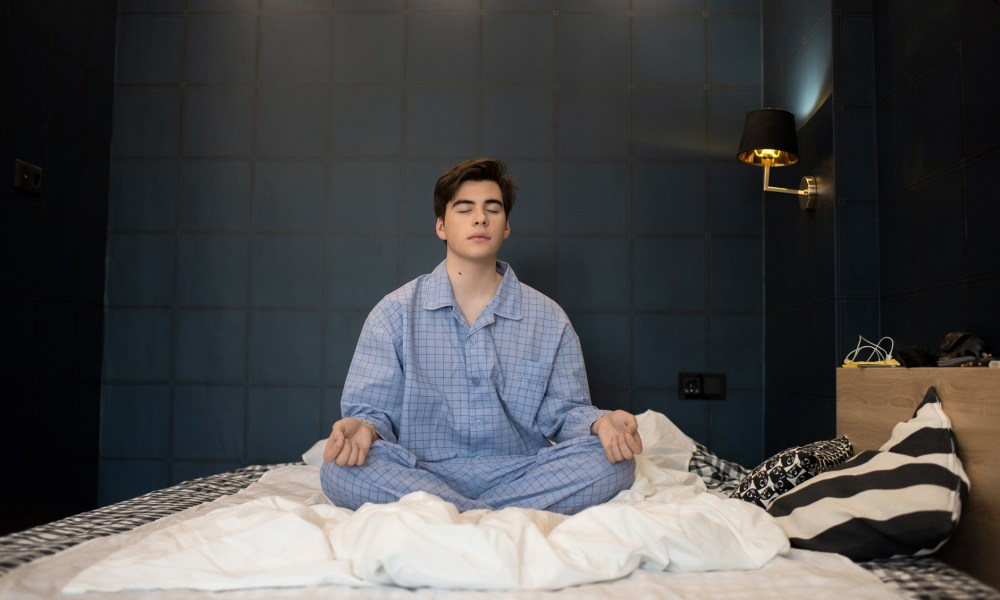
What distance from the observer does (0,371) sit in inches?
112

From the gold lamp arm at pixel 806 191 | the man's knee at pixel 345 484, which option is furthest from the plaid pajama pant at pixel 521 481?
the gold lamp arm at pixel 806 191

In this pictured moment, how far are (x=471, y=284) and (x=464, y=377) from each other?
11.7 inches

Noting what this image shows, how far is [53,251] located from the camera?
3178mm

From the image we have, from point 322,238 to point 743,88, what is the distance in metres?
1.95

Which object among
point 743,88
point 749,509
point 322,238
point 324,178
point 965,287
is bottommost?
point 749,509

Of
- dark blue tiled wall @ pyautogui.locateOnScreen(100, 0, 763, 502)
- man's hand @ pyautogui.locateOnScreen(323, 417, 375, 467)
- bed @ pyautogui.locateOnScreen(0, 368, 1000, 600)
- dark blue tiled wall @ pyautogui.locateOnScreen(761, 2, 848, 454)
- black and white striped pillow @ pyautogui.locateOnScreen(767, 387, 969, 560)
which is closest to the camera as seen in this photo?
bed @ pyautogui.locateOnScreen(0, 368, 1000, 600)

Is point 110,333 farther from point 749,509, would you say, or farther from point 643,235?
point 749,509

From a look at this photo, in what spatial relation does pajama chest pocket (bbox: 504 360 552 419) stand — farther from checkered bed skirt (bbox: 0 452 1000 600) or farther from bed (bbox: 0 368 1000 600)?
bed (bbox: 0 368 1000 600)

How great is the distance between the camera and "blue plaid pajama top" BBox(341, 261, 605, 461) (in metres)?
2.25

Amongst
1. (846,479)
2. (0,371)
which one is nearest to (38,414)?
(0,371)

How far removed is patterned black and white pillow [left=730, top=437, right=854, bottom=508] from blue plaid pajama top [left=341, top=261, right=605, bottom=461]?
0.44m

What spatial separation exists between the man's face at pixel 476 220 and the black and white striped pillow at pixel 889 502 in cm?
110

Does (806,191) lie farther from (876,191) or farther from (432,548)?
(432,548)

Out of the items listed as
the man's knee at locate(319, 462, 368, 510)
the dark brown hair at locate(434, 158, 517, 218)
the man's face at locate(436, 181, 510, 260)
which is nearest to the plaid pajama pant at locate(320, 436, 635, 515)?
the man's knee at locate(319, 462, 368, 510)
